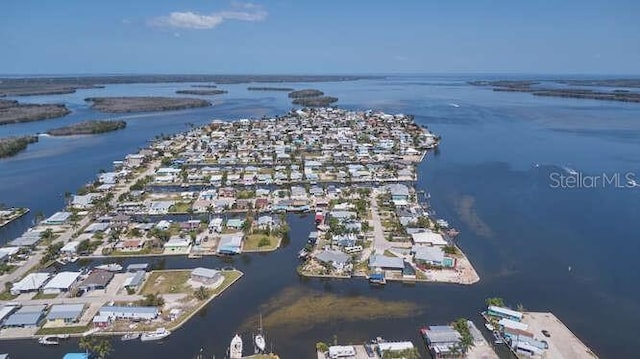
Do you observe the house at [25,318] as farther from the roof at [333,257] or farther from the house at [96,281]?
the roof at [333,257]

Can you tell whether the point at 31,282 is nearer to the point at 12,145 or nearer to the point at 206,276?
the point at 206,276

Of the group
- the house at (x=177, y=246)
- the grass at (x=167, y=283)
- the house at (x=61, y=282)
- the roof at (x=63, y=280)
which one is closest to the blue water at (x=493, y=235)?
the house at (x=177, y=246)

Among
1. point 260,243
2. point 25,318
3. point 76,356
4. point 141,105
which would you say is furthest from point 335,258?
point 141,105

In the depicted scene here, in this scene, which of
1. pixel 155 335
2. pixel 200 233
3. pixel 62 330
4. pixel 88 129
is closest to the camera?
pixel 155 335

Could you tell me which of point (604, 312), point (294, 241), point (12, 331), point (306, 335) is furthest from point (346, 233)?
point (12, 331)

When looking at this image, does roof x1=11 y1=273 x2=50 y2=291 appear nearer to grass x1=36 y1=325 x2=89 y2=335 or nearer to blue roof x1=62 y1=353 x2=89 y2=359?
grass x1=36 y1=325 x2=89 y2=335

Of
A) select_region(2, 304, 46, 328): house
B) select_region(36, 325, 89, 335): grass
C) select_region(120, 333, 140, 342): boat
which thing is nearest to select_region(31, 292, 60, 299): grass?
select_region(2, 304, 46, 328): house
